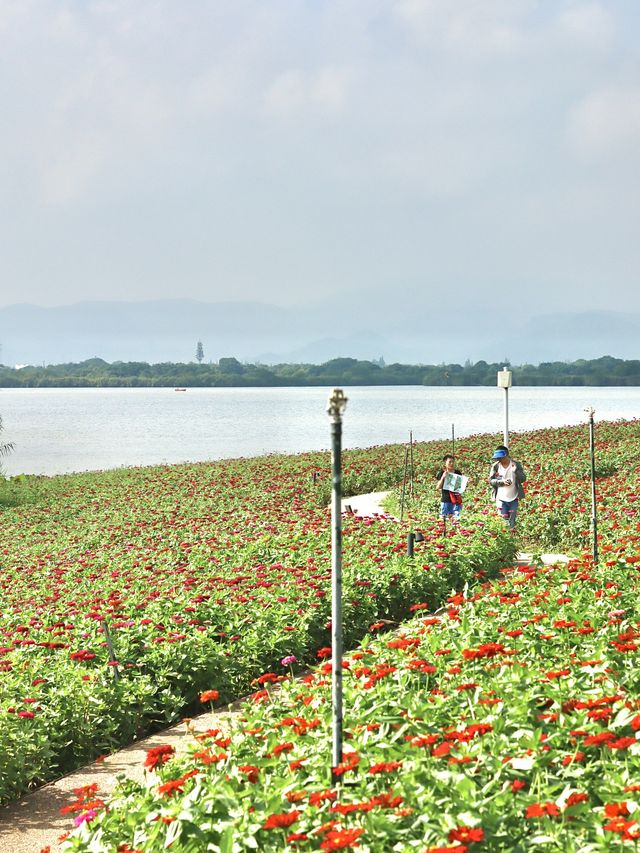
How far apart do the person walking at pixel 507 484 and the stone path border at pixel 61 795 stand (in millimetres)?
7971

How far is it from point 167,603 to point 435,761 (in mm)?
5835

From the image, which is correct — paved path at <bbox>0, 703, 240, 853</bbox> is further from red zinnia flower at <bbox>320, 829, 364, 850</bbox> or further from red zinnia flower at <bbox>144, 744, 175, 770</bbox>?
red zinnia flower at <bbox>320, 829, 364, 850</bbox>

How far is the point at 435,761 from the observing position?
15.2 feet

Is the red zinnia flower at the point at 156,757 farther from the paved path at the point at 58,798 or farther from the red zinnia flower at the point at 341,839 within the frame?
the red zinnia flower at the point at 341,839

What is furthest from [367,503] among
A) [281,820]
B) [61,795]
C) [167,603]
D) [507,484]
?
[281,820]

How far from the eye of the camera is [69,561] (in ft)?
48.8

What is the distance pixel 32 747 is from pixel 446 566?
6348 mm

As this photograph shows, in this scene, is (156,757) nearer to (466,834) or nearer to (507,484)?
(466,834)

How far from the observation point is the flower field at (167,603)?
727cm

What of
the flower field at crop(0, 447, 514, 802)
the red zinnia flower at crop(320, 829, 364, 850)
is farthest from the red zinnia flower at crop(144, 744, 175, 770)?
the flower field at crop(0, 447, 514, 802)

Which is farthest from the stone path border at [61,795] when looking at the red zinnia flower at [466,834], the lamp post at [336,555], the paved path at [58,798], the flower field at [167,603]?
the red zinnia flower at [466,834]

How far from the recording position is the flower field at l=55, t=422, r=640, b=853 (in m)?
4.01

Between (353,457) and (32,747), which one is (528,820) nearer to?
(32,747)

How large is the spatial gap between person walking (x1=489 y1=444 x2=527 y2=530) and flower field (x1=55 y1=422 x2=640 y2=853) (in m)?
7.08
